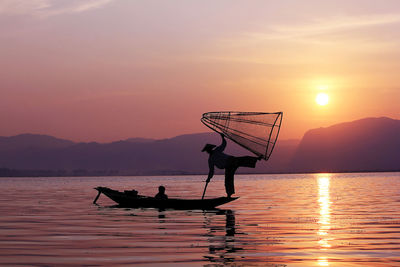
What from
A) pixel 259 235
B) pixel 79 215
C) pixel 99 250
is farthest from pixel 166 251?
pixel 79 215

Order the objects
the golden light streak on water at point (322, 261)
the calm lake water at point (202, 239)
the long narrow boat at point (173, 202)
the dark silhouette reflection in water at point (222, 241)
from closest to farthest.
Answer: the golden light streak on water at point (322, 261)
the calm lake water at point (202, 239)
the dark silhouette reflection in water at point (222, 241)
the long narrow boat at point (173, 202)

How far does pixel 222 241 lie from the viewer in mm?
24609

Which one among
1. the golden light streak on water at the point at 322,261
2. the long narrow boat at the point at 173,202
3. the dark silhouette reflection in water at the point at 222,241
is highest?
the long narrow boat at the point at 173,202

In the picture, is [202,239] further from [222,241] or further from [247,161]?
[247,161]

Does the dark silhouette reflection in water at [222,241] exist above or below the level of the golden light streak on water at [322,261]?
above

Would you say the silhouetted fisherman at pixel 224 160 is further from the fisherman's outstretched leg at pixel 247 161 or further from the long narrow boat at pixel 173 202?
the long narrow boat at pixel 173 202

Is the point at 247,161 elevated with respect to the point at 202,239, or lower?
elevated

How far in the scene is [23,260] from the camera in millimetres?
19531

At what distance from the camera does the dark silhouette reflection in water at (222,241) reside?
65.7 feet

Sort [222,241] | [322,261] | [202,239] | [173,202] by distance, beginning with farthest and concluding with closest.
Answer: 1. [173,202]
2. [202,239]
3. [222,241]
4. [322,261]

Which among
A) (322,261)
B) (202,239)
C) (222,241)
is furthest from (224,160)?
(322,261)

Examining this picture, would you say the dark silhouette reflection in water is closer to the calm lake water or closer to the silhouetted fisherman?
the calm lake water

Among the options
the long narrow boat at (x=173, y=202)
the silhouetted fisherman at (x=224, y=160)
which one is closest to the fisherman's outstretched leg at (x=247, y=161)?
the silhouetted fisherman at (x=224, y=160)

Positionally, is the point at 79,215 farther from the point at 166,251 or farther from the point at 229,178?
the point at 166,251
